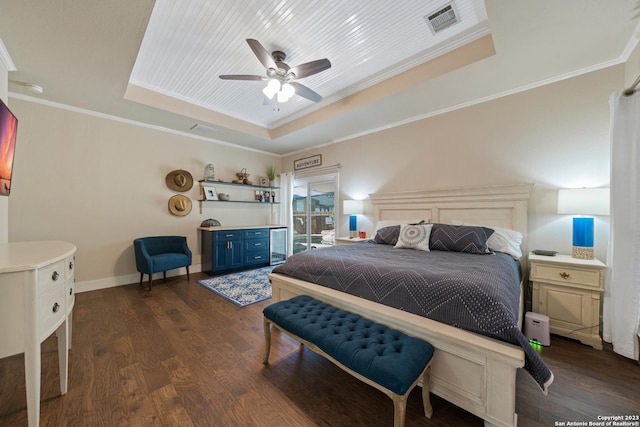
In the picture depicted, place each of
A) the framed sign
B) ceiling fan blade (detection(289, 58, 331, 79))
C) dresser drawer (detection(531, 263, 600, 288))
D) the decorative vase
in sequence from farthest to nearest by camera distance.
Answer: the framed sign
the decorative vase
ceiling fan blade (detection(289, 58, 331, 79))
dresser drawer (detection(531, 263, 600, 288))

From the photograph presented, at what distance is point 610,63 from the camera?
2305mm

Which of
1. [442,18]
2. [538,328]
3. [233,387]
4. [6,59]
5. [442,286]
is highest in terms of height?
[442,18]

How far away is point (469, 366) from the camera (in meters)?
1.29

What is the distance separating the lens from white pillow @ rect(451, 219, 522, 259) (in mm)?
2568

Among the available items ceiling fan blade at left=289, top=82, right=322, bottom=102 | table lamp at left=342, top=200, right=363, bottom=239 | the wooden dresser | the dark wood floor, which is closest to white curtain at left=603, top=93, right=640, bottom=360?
the dark wood floor

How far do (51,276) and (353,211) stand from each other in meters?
3.77

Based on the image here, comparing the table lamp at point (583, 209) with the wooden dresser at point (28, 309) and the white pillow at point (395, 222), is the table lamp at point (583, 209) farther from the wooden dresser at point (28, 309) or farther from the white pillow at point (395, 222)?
the wooden dresser at point (28, 309)

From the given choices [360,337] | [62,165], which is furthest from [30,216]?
[360,337]

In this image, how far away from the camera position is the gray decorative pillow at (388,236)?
318 centimetres

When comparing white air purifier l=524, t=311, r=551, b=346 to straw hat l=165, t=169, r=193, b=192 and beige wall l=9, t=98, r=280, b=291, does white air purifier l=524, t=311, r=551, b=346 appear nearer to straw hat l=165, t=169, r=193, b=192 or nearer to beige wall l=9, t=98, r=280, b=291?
beige wall l=9, t=98, r=280, b=291

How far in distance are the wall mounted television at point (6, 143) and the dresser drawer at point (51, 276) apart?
1.37 metres

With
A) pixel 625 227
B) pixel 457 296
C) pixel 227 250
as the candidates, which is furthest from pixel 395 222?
pixel 227 250

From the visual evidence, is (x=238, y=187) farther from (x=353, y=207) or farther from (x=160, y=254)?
(x=353, y=207)

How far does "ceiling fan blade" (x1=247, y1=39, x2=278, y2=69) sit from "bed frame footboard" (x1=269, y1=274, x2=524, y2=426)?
7.95 feet
